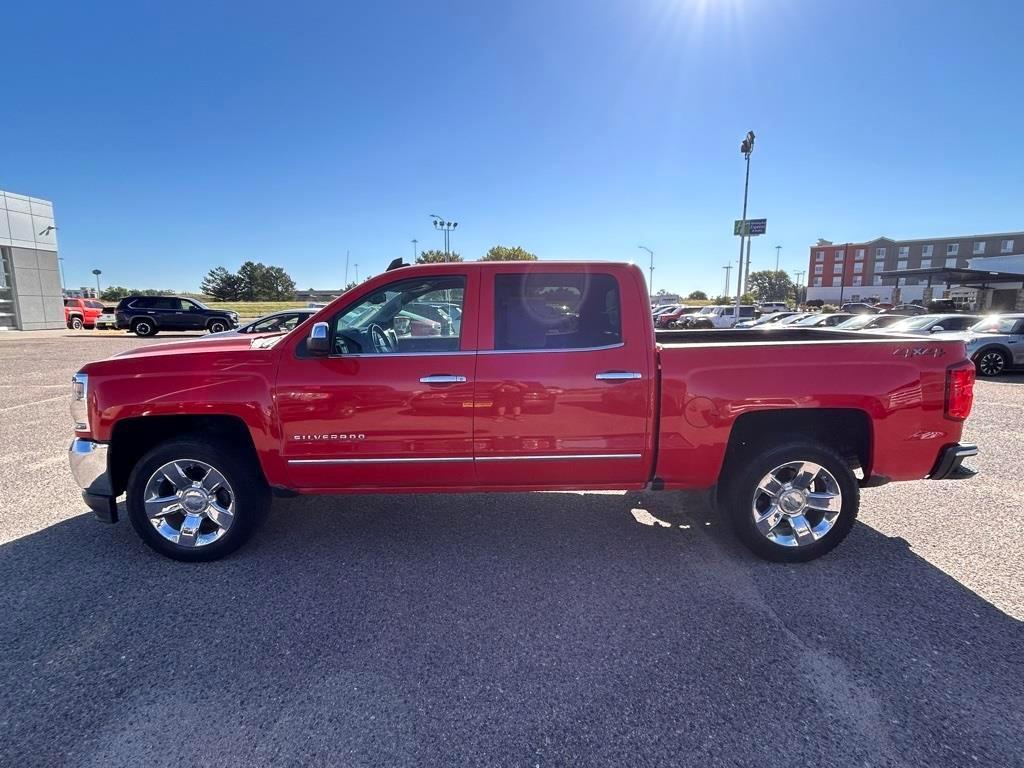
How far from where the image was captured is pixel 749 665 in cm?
253

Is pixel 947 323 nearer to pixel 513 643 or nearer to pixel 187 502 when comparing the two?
pixel 513 643

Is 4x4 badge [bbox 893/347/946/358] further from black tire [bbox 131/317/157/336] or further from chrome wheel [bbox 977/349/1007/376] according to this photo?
black tire [bbox 131/317/157/336]

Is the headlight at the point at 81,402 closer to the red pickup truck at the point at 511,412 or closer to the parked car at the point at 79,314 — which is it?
the red pickup truck at the point at 511,412

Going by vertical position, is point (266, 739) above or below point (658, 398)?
below

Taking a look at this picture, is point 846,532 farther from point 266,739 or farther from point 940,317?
point 940,317

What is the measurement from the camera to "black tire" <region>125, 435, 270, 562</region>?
3361 mm

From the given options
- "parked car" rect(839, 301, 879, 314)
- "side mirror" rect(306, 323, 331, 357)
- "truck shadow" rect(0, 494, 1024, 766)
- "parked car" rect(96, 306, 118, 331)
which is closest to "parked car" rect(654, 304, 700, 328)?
"parked car" rect(839, 301, 879, 314)

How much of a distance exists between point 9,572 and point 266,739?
2.50 meters

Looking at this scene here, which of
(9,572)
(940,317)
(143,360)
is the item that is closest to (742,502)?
(143,360)

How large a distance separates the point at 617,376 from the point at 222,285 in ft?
402

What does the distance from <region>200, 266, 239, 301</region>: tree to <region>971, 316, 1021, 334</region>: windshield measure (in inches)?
4630

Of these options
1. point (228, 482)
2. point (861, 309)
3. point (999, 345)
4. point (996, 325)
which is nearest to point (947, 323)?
point (996, 325)

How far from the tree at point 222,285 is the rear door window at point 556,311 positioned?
4710 inches

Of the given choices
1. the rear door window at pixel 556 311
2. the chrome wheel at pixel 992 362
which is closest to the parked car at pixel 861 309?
the chrome wheel at pixel 992 362
